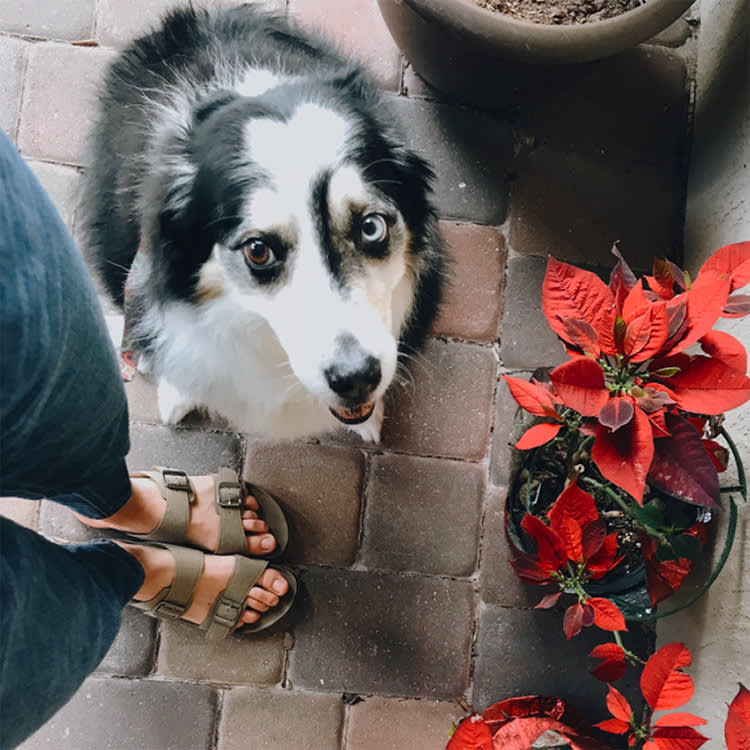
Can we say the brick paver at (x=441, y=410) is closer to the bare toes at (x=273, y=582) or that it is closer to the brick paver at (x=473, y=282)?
the brick paver at (x=473, y=282)

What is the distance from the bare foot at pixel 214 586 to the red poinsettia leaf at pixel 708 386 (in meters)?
0.90

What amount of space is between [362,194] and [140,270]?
45 cm

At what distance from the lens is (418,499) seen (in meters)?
1.54

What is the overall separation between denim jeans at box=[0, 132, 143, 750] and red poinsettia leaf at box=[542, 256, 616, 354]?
594 mm

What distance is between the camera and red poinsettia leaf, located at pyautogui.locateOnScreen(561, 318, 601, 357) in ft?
3.02

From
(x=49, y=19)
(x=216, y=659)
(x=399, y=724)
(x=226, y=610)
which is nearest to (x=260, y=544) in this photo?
(x=226, y=610)

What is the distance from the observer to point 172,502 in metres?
1.42

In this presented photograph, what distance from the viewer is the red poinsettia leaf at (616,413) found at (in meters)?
0.86

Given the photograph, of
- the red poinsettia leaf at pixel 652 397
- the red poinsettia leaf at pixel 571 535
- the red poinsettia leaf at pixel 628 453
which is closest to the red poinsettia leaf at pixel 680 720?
the red poinsettia leaf at pixel 571 535

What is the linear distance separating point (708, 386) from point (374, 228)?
0.50 meters

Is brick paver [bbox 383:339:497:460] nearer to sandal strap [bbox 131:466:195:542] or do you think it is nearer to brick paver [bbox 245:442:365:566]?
brick paver [bbox 245:442:365:566]

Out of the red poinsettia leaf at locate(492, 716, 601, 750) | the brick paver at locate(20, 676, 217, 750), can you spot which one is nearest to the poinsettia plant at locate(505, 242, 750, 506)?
the red poinsettia leaf at locate(492, 716, 601, 750)

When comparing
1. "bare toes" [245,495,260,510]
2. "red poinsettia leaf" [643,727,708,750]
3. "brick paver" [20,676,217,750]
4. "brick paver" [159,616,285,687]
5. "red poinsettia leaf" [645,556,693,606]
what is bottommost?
"brick paver" [20,676,217,750]

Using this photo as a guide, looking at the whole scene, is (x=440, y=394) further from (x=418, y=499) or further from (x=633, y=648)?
(x=633, y=648)
